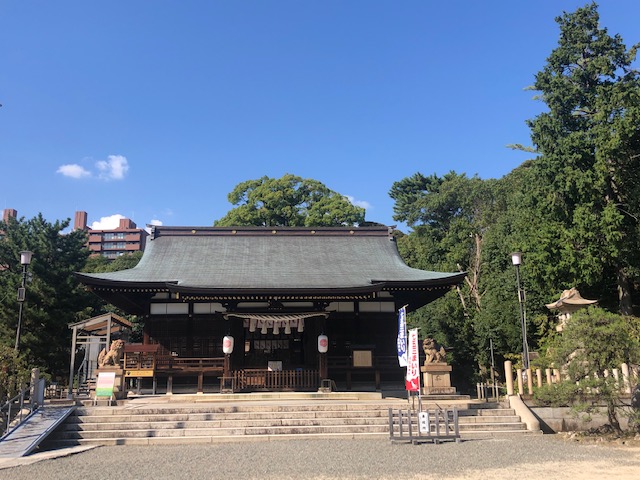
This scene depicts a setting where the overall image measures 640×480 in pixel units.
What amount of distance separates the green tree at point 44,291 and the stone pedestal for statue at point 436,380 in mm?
18246

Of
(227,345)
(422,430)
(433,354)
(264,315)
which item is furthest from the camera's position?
(264,315)

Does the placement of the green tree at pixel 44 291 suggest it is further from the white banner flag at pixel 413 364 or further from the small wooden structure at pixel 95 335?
the white banner flag at pixel 413 364

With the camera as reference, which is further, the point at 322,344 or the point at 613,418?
the point at 322,344

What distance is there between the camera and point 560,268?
19.9 meters

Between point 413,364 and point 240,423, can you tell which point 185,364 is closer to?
point 240,423

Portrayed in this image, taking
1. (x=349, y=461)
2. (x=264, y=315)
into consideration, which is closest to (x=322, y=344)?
(x=264, y=315)

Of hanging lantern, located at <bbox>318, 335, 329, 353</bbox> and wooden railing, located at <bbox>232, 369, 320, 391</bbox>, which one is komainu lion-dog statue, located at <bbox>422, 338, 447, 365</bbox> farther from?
wooden railing, located at <bbox>232, 369, 320, 391</bbox>

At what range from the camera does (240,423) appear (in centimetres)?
1226

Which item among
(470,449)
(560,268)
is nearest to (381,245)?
(560,268)

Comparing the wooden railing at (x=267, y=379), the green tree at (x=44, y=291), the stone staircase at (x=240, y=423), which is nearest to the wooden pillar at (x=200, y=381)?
the wooden railing at (x=267, y=379)

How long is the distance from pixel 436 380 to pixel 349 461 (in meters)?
7.03

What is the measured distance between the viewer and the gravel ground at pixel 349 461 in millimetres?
8016

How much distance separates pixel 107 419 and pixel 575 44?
77.1 feet

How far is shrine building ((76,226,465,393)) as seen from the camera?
16.9 m
